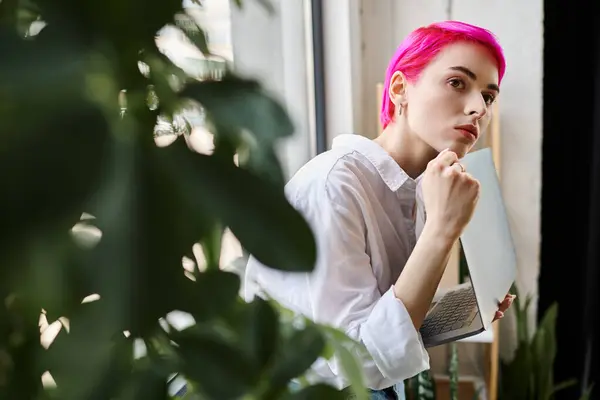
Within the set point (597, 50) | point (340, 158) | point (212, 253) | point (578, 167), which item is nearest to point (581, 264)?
point (578, 167)

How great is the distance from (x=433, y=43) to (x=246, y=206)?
0.62 meters

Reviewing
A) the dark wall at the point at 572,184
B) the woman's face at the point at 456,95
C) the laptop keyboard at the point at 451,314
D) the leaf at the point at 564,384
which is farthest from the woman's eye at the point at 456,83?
the leaf at the point at 564,384

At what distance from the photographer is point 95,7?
0.16 meters

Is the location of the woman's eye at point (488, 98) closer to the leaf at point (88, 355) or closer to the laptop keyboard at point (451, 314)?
the laptop keyboard at point (451, 314)

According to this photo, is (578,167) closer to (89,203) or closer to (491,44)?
(491,44)

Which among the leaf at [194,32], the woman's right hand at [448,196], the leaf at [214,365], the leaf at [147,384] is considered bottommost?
the woman's right hand at [448,196]

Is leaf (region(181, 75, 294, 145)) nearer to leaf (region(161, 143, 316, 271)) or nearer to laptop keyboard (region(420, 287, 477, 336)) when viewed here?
leaf (region(161, 143, 316, 271))

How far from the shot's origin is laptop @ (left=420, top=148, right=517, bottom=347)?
71cm

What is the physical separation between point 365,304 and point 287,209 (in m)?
0.47

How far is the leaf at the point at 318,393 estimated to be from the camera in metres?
0.22

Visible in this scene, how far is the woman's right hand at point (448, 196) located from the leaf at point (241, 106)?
1.52 ft

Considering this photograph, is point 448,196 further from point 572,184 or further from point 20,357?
point 572,184

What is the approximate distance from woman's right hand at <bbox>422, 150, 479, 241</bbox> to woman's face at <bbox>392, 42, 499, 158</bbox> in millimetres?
57

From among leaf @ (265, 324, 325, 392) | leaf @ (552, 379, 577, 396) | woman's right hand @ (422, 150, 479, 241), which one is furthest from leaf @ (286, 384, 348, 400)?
leaf @ (552, 379, 577, 396)
